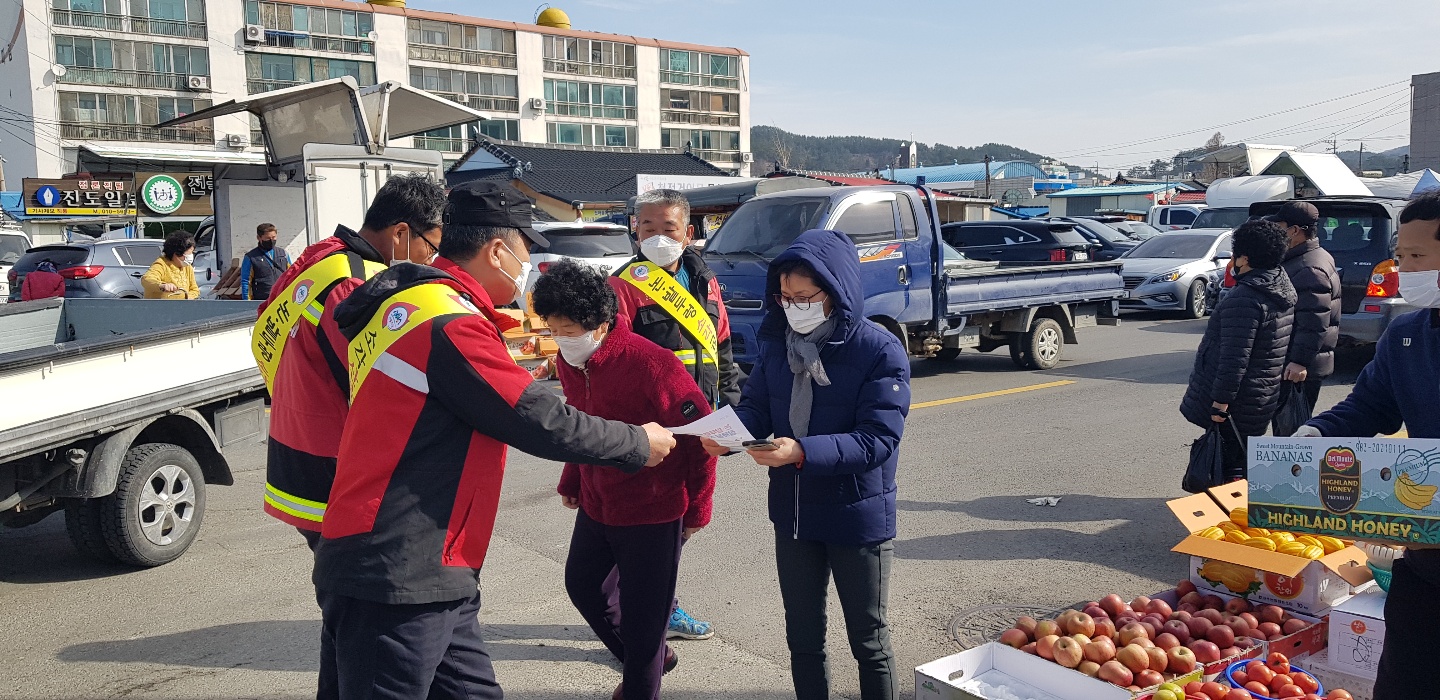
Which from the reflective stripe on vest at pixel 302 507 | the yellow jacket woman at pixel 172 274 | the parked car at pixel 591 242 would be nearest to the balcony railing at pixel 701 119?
the parked car at pixel 591 242

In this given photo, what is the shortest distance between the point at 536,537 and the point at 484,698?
11.3 feet

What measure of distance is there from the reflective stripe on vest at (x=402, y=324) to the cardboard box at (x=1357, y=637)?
3.26m

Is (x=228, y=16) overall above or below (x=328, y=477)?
above

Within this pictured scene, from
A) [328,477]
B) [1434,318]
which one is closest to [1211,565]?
[1434,318]

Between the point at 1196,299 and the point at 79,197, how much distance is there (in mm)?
31744

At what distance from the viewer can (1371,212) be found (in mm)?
10984

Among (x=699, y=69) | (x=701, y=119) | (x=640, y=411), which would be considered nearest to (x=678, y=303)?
(x=640, y=411)

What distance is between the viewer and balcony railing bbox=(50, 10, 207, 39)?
49344 mm

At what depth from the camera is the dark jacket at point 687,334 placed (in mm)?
4332

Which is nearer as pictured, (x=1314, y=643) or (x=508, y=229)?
(x=508, y=229)

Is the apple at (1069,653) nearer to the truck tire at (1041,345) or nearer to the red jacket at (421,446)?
the red jacket at (421,446)

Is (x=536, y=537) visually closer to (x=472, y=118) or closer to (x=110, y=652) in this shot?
(x=110, y=652)

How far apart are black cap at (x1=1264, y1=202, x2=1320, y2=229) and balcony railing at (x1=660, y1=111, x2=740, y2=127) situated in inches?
2590

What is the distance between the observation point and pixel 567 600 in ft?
16.6
